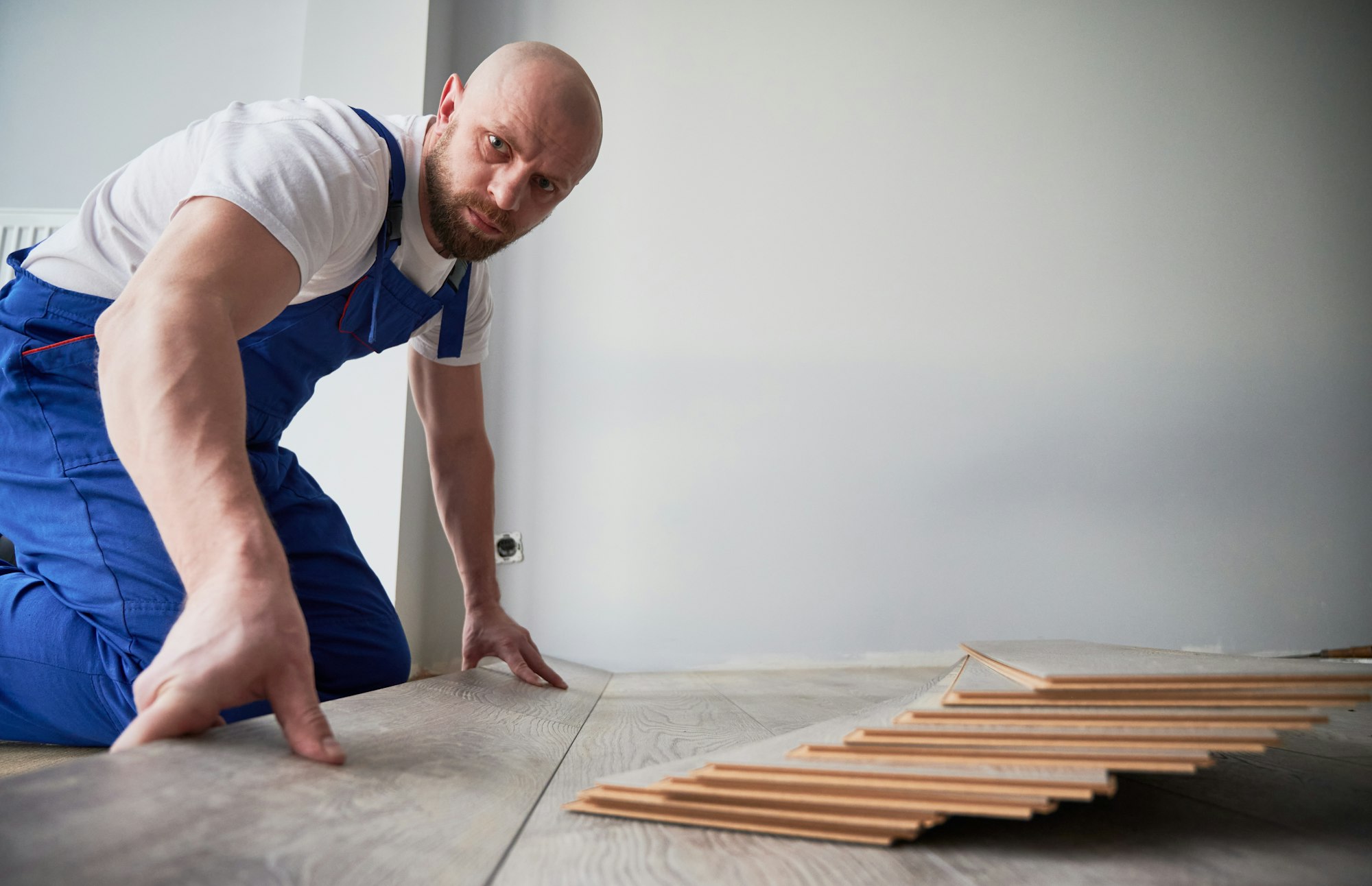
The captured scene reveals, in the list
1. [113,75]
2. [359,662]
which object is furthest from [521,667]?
[113,75]

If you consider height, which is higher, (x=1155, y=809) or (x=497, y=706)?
(x=1155, y=809)

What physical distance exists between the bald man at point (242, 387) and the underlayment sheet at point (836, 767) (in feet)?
0.68

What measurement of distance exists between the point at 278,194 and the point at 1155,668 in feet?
2.98

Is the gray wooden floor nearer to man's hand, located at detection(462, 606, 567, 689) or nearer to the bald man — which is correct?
the bald man

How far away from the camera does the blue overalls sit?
1.06 metres

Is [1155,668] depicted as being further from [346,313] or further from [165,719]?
[346,313]

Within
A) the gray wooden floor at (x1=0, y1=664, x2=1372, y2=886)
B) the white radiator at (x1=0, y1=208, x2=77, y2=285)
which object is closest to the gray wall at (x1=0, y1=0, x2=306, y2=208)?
the white radiator at (x1=0, y1=208, x2=77, y2=285)

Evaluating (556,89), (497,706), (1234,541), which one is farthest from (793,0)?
(497,706)

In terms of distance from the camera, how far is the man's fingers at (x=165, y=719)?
47 cm

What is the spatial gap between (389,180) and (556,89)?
0.30m

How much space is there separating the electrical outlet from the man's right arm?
192cm

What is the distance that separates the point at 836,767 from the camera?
1.38 feet

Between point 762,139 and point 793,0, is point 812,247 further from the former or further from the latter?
point 793,0

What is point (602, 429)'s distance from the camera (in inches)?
106
